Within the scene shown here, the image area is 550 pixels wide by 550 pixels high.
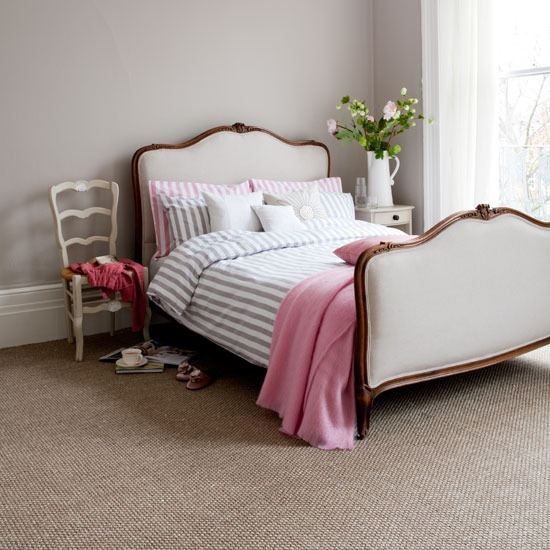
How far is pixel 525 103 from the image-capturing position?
15.0 feet

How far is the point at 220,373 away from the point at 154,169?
57.1 inches

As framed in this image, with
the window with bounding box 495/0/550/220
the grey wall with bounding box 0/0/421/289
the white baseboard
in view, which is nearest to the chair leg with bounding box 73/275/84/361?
the white baseboard

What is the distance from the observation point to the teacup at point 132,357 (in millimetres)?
3639

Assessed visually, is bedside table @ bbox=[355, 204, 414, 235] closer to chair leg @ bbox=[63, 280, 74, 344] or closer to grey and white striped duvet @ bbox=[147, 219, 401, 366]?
grey and white striped duvet @ bbox=[147, 219, 401, 366]

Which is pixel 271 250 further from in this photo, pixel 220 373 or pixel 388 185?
pixel 388 185

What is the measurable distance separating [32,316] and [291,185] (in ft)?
5.99

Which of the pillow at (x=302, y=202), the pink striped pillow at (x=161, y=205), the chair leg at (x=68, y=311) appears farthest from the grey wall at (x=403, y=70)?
the chair leg at (x=68, y=311)

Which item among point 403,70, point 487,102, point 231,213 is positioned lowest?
point 231,213

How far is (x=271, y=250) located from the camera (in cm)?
382

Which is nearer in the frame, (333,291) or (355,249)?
(333,291)

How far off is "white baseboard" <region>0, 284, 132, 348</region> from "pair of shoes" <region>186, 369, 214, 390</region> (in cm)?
119

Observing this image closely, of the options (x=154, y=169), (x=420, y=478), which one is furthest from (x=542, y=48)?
(x=420, y=478)

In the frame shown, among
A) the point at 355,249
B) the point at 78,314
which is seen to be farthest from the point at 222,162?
the point at 355,249

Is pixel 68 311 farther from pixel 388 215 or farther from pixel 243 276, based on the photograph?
pixel 388 215
